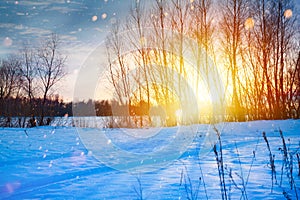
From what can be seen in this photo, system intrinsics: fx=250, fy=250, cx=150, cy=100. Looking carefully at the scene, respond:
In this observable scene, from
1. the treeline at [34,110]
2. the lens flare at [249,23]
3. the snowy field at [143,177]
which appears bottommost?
the snowy field at [143,177]

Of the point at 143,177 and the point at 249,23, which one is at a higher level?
the point at 249,23

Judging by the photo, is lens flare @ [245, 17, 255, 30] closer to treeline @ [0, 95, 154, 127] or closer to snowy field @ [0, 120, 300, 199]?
treeline @ [0, 95, 154, 127]

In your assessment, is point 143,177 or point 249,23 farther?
point 249,23

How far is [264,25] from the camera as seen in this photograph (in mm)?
15289

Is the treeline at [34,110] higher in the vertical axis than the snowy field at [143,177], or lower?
higher

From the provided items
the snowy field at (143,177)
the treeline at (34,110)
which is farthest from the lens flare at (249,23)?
the snowy field at (143,177)

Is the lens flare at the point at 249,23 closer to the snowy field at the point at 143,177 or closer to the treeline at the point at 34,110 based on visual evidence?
the treeline at the point at 34,110

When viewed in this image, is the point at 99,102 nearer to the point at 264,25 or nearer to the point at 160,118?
the point at 160,118

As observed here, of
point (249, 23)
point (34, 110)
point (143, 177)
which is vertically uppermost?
point (249, 23)

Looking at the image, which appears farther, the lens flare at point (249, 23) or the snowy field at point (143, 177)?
the lens flare at point (249, 23)

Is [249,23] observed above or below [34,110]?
above

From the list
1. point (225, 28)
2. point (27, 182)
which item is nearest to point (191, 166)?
point (27, 182)

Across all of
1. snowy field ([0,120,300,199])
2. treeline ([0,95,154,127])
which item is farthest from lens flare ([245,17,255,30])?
snowy field ([0,120,300,199])

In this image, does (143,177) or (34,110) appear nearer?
(143,177)
